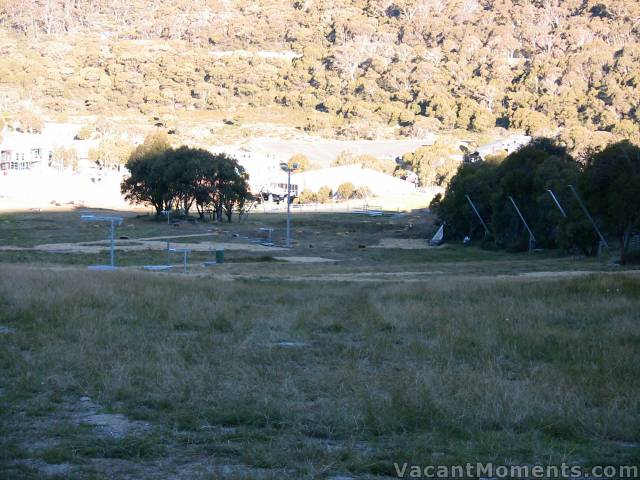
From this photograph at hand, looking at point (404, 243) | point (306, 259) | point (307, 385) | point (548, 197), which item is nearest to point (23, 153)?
point (404, 243)

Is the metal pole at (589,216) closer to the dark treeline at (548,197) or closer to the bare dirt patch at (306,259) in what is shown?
the dark treeline at (548,197)

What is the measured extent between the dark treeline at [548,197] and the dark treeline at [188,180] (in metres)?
17.2

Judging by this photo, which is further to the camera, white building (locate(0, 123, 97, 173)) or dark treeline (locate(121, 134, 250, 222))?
white building (locate(0, 123, 97, 173))

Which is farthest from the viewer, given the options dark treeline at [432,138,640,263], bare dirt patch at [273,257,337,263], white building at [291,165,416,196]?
white building at [291,165,416,196]

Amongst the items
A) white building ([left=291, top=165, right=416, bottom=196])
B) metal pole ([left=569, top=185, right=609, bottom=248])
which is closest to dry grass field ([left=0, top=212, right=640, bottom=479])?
metal pole ([left=569, top=185, right=609, bottom=248])

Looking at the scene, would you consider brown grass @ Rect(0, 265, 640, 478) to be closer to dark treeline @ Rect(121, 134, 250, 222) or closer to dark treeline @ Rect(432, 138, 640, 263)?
dark treeline @ Rect(432, 138, 640, 263)

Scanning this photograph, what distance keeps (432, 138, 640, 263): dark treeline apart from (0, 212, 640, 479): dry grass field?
64.3ft

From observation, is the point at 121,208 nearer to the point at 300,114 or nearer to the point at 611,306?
the point at 611,306

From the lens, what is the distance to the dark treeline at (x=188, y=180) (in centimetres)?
7050

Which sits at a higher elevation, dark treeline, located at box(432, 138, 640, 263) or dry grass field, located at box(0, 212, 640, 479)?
dark treeline, located at box(432, 138, 640, 263)

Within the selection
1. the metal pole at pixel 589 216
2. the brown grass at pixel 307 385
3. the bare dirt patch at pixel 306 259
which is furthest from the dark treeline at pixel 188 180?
the brown grass at pixel 307 385

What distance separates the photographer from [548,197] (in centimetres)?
4628

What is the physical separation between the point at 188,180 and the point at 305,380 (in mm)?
62456

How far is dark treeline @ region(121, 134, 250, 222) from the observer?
231ft
